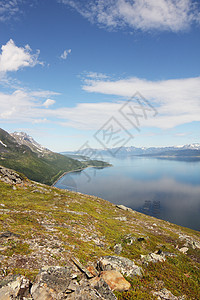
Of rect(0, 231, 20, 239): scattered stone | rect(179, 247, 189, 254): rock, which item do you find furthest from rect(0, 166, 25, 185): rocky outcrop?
rect(179, 247, 189, 254): rock

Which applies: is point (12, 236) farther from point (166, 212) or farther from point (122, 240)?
point (166, 212)

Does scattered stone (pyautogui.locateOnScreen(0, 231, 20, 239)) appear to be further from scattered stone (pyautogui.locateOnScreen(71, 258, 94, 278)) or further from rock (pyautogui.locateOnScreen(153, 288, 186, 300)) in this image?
rock (pyautogui.locateOnScreen(153, 288, 186, 300))

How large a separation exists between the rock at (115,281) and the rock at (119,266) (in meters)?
1.22

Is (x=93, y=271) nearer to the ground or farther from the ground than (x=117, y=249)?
farther from the ground

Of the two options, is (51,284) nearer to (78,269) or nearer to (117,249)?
(78,269)

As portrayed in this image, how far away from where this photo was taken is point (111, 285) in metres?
15.9

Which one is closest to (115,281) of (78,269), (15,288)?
(78,269)

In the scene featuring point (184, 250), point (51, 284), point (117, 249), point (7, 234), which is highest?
point (7, 234)

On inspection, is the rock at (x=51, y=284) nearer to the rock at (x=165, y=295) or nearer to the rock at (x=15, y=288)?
the rock at (x=15, y=288)

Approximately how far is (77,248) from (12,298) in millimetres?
13279

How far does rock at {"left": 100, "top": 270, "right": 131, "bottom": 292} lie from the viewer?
52.1ft

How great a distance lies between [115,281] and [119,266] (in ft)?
12.1

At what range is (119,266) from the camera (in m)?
19.8

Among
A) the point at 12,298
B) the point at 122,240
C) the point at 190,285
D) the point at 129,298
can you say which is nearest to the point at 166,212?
the point at 122,240
